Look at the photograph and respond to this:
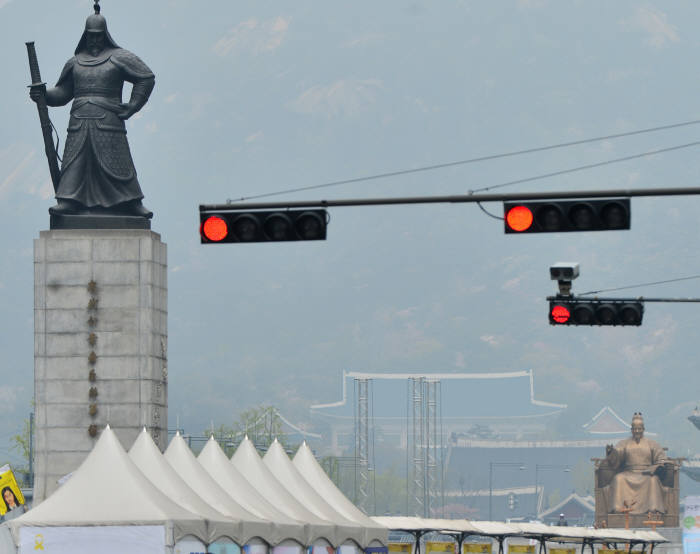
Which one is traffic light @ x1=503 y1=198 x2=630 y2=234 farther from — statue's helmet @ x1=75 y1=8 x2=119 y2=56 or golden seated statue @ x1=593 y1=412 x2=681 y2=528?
golden seated statue @ x1=593 y1=412 x2=681 y2=528

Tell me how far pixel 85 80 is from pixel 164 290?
8458 millimetres

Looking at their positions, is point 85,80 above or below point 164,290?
above

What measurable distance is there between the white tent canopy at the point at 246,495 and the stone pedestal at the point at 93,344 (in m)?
12.1

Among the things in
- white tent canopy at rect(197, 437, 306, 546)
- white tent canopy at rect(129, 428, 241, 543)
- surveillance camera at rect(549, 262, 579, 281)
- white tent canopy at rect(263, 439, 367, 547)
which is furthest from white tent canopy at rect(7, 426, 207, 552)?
white tent canopy at rect(263, 439, 367, 547)

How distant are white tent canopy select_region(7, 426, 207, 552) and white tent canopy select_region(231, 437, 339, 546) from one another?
8.18 meters

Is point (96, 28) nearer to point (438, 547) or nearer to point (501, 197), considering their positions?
point (438, 547)

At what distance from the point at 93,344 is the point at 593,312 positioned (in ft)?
87.6

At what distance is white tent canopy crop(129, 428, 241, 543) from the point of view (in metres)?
38.3

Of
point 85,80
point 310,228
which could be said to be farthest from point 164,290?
point 310,228

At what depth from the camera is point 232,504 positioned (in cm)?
4325

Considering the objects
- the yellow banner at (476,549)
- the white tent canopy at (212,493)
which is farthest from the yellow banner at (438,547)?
the white tent canopy at (212,493)

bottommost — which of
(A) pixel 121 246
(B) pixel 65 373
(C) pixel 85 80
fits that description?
(B) pixel 65 373

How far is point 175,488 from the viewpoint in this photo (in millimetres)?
40844

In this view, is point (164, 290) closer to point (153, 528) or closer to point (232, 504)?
point (232, 504)
